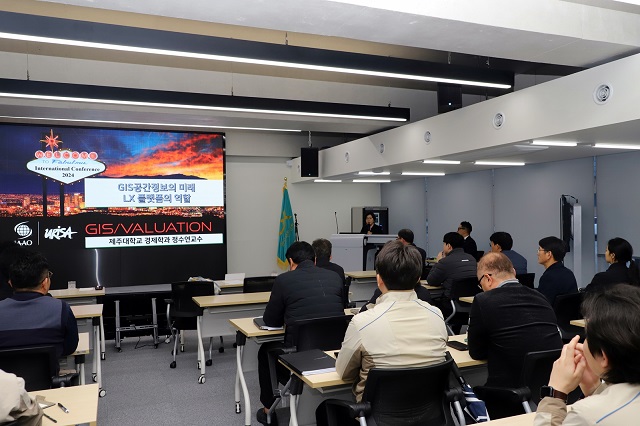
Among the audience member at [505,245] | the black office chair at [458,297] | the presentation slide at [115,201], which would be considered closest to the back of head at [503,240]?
the audience member at [505,245]

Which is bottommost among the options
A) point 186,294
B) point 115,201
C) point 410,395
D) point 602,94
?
point 186,294

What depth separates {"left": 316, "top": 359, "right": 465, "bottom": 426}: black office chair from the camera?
2225 millimetres

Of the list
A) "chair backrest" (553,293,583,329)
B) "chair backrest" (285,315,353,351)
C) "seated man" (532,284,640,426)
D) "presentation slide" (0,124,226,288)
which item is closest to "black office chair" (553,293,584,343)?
"chair backrest" (553,293,583,329)

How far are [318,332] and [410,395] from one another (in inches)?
49.5

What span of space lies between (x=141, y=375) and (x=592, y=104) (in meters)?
5.19

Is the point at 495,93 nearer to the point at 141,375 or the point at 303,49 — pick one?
the point at 303,49

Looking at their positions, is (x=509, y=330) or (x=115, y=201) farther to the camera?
(x=115, y=201)

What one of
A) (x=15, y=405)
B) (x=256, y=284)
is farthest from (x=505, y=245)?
(x=15, y=405)

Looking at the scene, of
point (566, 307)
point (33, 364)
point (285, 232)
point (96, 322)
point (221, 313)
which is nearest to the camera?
point (33, 364)

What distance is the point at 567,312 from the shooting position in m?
4.56

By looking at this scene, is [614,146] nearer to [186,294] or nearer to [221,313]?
[221,313]

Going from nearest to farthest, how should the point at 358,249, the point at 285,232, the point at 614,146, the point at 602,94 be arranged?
the point at 602,94 → the point at 614,146 → the point at 358,249 → the point at 285,232

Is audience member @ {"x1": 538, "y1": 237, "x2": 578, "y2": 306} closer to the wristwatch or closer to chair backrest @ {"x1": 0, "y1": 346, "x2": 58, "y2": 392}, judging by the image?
the wristwatch

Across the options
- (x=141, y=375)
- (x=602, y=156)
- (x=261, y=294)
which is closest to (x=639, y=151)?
(x=602, y=156)
